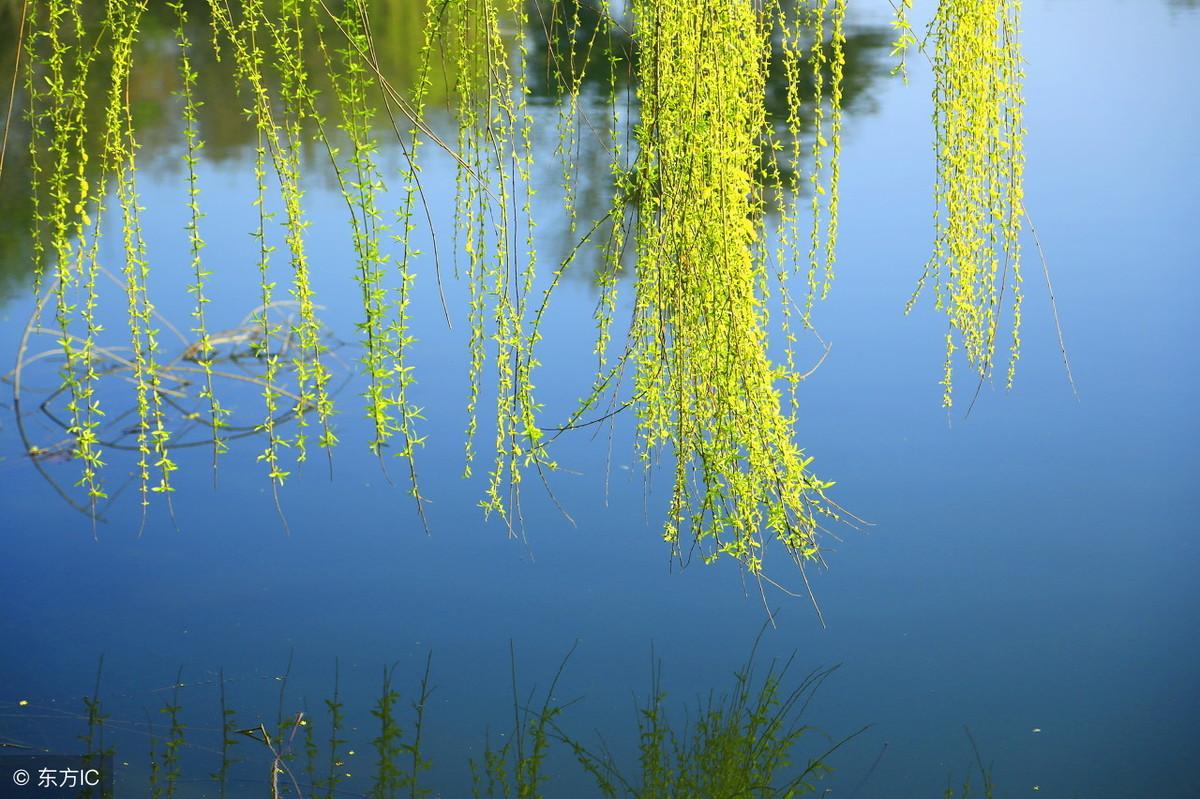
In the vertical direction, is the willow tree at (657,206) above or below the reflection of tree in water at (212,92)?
below

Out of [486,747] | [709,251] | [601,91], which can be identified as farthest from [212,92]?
[709,251]

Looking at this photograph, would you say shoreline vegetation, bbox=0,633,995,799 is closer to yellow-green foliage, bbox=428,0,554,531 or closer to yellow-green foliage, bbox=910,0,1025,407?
yellow-green foliage, bbox=428,0,554,531

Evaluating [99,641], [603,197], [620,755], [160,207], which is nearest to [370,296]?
[620,755]

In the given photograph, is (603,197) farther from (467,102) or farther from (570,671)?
(467,102)

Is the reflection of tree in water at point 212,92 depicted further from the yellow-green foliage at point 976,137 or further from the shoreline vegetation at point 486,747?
the yellow-green foliage at point 976,137

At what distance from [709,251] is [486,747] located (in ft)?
3.84

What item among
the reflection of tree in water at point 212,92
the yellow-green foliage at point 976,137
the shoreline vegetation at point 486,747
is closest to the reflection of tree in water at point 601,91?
the reflection of tree in water at point 212,92

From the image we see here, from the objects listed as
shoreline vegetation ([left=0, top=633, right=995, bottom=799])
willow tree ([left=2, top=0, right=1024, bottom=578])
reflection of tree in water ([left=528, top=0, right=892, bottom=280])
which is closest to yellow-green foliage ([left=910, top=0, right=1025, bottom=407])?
willow tree ([left=2, top=0, right=1024, bottom=578])

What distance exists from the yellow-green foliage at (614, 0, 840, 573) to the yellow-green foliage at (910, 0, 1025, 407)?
16 cm

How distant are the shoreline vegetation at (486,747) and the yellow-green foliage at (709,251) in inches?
28.6

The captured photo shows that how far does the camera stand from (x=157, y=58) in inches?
254

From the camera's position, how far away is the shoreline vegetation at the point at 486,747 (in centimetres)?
222

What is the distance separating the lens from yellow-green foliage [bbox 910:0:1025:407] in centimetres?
160

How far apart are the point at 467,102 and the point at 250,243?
126 inches
